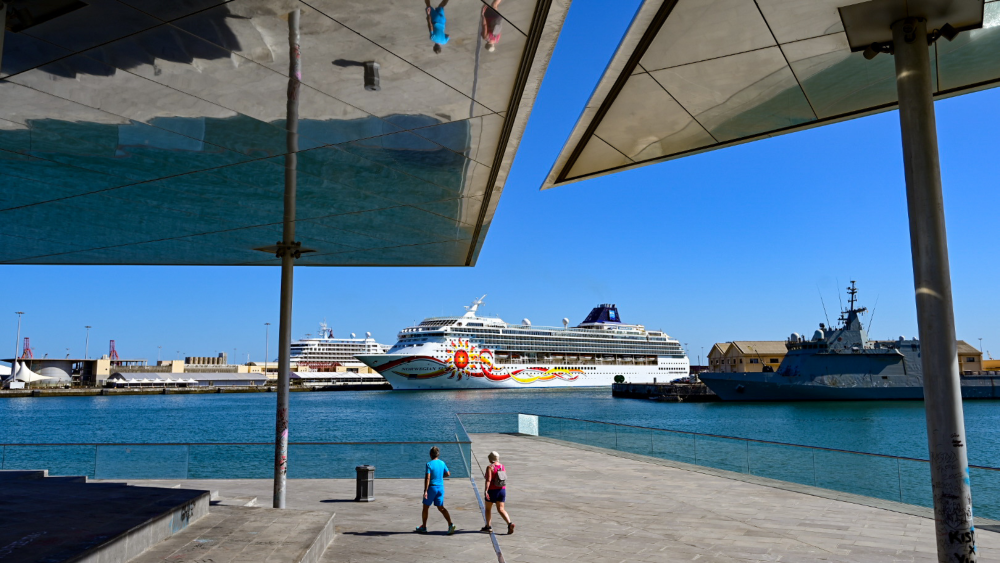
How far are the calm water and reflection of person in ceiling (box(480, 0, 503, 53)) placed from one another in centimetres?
2520

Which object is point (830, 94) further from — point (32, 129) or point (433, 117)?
point (32, 129)

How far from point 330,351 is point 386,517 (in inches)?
4584

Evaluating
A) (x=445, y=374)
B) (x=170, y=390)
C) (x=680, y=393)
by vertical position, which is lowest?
(x=170, y=390)

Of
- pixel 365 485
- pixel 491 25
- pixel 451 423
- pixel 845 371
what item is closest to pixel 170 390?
pixel 451 423

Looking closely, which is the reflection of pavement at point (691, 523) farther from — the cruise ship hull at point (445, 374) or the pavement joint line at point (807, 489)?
the cruise ship hull at point (445, 374)

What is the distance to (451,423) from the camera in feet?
129

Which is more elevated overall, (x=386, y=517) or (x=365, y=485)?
(x=365, y=485)

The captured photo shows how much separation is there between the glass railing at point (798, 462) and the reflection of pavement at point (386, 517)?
4603mm

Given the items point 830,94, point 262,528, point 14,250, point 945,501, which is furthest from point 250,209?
point 945,501

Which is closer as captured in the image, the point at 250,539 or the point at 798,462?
the point at 250,539

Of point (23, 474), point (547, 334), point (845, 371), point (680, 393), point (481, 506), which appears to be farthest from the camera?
point (547, 334)

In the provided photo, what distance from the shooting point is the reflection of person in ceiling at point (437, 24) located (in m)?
3.53

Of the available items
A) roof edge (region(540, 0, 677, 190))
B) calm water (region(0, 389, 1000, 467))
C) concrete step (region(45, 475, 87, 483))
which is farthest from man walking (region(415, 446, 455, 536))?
calm water (region(0, 389, 1000, 467))

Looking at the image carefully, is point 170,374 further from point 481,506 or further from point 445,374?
point 481,506
